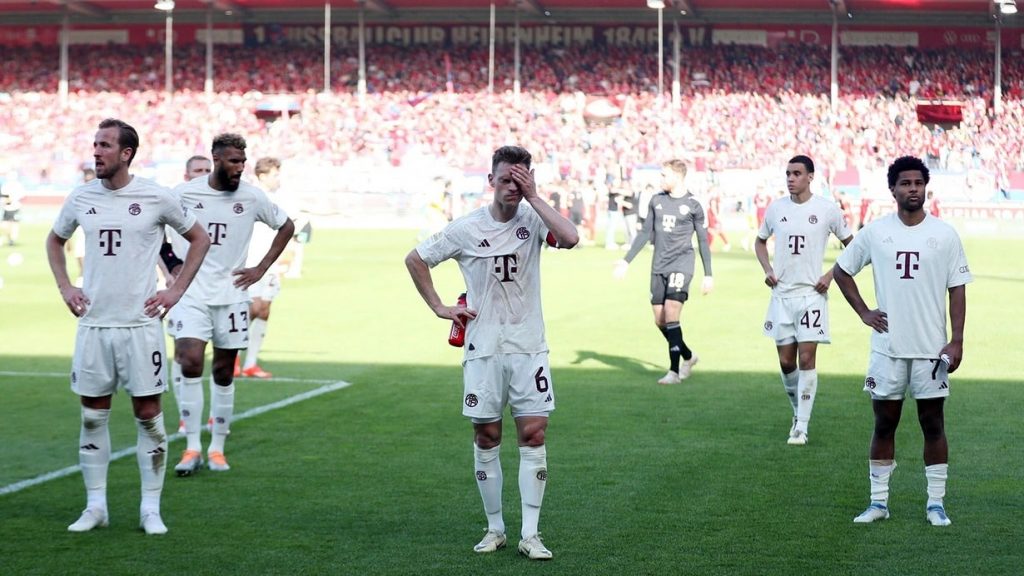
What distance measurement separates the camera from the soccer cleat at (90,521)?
7617 millimetres

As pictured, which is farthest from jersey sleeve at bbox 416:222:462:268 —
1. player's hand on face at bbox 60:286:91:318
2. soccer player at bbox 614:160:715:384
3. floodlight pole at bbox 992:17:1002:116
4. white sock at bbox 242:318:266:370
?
floodlight pole at bbox 992:17:1002:116

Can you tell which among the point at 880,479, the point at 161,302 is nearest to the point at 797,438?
the point at 880,479

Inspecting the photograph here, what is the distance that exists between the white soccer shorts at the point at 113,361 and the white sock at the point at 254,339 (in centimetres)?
567

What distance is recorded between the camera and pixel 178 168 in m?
49.4

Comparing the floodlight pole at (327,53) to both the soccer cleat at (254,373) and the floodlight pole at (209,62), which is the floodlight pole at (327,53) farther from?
the soccer cleat at (254,373)

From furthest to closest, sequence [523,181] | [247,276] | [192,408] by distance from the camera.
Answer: [192,408], [247,276], [523,181]

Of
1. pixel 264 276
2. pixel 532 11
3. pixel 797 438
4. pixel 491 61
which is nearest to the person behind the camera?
pixel 797 438

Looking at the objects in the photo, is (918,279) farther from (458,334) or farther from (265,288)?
(265,288)

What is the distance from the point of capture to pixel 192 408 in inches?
378

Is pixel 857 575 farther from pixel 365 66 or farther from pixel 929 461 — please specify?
pixel 365 66

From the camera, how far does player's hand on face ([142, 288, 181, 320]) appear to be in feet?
24.6

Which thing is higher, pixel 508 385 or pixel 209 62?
pixel 209 62

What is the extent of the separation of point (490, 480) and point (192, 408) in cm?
327

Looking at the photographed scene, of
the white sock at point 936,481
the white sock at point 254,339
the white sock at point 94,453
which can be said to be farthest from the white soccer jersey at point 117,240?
the white sock at point 254,339
